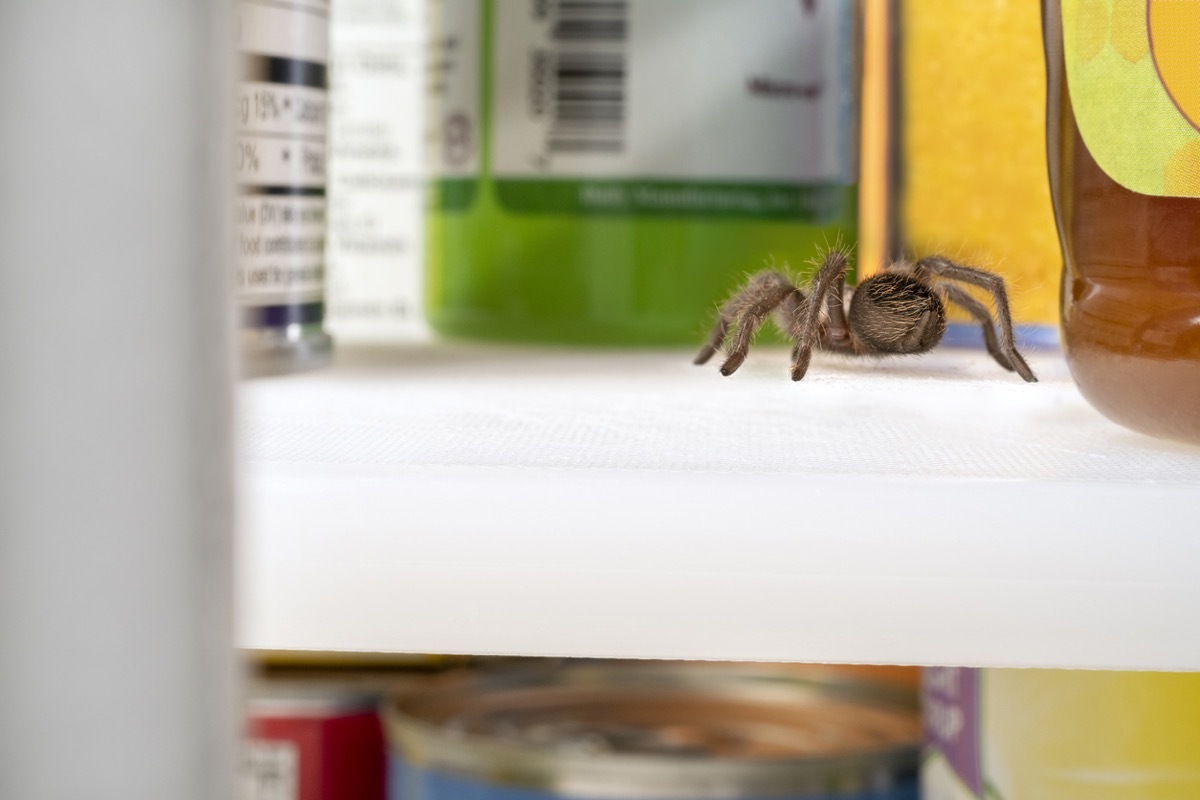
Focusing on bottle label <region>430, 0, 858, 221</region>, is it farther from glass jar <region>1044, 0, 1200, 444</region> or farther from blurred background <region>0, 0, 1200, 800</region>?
glass jar <region>1044, 0, 1200, 444</region>

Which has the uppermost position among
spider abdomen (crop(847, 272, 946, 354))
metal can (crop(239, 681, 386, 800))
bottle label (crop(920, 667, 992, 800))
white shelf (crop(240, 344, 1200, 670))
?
spider abdomen (crop(847, 272, 946, 354))

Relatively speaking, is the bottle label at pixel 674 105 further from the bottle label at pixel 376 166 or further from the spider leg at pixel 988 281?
the bottle label at pixel 376 166

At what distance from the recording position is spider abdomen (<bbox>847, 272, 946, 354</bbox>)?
36cm

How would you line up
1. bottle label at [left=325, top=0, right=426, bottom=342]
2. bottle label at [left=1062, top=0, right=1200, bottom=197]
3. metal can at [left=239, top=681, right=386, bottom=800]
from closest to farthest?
bottle label at [left=1062, top=0, right=1200, bottom=197] < metal can at [left=239, top=681, right=386, bottom=800] < bottle label at [left=325, top=0, right=426, bottom=342]

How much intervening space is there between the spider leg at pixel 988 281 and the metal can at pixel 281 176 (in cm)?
18

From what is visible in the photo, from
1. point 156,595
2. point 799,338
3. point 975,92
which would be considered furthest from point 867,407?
point 156,595

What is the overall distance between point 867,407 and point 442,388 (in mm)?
119

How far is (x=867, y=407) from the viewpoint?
0.35m

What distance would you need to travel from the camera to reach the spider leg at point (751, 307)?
1.22 ft

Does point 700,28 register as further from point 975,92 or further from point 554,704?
point 554,704

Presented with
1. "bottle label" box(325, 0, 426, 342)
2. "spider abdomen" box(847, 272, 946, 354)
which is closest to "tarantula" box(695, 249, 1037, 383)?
"spider abdomen" box(847, 272, 946, 354)

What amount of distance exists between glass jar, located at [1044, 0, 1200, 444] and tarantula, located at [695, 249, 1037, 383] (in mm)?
63

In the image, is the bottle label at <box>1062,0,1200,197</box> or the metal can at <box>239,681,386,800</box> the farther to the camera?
the metal can at <box>239,681,386,800</box>

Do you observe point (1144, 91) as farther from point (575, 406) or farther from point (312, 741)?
point (312, 741)
